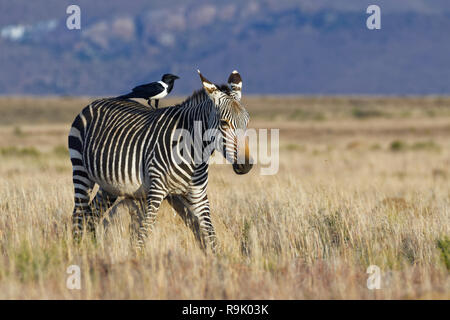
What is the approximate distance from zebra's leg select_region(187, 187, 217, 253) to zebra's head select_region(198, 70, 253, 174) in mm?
825

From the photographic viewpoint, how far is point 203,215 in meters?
8.46

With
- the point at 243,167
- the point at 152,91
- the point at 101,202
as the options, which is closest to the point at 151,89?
the point at 152,91

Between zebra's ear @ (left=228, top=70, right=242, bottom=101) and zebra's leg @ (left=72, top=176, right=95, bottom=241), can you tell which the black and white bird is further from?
zebra's ear @ (left=228, top=70, right=242, bottom=101)

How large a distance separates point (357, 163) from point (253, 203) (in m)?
13.6

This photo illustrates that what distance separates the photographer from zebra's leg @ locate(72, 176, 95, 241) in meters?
9.20

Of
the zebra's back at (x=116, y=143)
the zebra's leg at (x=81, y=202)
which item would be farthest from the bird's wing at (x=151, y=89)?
the zebra's leg at (x=81, y=202)

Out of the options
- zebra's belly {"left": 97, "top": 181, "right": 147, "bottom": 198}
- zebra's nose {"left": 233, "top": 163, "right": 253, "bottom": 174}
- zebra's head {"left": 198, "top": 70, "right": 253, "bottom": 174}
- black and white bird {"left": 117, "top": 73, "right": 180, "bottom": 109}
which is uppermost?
black and white bird {"left": 117, "top": 73, "right": 180, "bottom": 109}

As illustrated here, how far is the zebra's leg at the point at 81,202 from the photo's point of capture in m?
9.20

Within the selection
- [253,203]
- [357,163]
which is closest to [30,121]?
[357,163]

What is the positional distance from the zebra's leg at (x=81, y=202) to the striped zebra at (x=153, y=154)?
0.04ft

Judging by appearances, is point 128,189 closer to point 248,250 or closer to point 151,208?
point 151,208

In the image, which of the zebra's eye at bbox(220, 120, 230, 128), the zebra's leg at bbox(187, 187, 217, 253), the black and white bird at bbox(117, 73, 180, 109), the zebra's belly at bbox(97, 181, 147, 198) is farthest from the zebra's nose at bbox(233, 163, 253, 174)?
the black and white bird at bbox(117, 73, 180, 109)

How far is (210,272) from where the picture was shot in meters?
7.18
